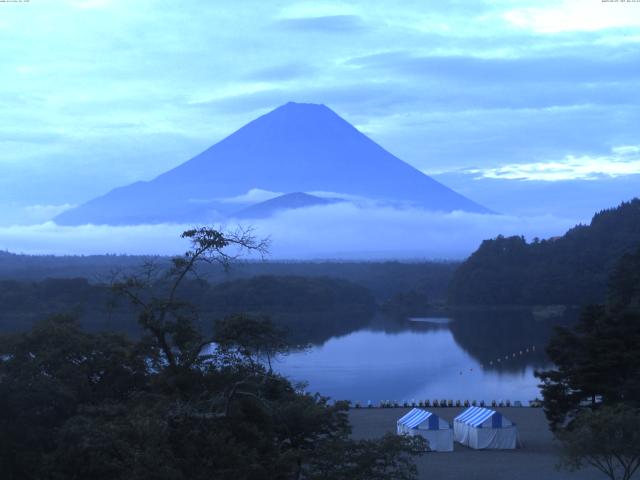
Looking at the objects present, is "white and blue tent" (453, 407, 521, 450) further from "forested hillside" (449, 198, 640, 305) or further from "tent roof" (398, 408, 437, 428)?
"forested hillside" (449, 198, 640, 305)

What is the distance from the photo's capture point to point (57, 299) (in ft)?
130

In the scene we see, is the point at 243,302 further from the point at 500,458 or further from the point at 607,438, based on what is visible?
the point at 607,438

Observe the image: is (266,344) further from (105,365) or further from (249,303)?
(249,303)

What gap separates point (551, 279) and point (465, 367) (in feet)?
85.6

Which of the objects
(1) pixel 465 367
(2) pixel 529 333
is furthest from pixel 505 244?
(1) pixel 465 367

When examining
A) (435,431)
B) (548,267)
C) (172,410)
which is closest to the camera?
(172,410)

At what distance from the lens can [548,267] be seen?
51.5m

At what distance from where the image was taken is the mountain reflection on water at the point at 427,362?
68.6 ft

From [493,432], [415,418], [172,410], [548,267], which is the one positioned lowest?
[493,432]

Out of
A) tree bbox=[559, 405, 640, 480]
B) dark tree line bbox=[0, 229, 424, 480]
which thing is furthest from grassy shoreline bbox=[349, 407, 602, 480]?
dark tree line bbox=[0, 229, 424, 480]

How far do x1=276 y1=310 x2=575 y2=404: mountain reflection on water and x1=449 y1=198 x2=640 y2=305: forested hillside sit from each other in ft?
32.4

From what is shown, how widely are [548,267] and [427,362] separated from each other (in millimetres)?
26731

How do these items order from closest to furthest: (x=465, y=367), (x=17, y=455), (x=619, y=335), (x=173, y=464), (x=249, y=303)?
(x=173, y=464) → (x=17, y=455) → (x=619, y=335) → (x=465, y=367) → (x=249, y=303)

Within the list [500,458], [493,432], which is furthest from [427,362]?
[500,458]
